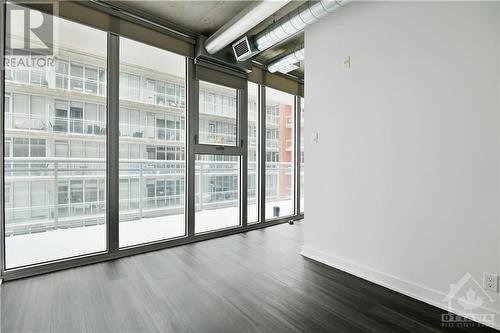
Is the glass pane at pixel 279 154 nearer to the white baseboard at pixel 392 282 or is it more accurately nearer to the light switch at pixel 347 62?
the white baseboard at pixel 392 282

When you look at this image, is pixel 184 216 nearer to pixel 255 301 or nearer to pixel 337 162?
pixel 255 301

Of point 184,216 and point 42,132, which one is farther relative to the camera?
point 184,216

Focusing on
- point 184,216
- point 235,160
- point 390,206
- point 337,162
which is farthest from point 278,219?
point 390,206

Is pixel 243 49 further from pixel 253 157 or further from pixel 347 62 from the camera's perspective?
pixel 253 157

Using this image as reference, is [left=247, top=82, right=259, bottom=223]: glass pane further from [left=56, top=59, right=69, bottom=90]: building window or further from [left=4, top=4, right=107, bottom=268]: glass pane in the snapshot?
[left=56, top=59, right=69, bottom=90]: building window

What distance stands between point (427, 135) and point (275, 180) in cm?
297

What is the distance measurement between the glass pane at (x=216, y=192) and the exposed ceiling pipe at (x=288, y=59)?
1601 mm

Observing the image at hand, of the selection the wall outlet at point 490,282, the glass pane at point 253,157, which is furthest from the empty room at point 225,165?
the glass pane at point 253,157

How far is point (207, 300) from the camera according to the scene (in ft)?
6.32

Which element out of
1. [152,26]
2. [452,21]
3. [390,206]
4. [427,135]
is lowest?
[390,206]

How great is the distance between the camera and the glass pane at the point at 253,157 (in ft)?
13.7

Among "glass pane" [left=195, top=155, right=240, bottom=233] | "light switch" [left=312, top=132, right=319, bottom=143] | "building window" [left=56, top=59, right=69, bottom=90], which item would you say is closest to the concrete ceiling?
"building window" [left=56, top=59, right=69, bottom=90]

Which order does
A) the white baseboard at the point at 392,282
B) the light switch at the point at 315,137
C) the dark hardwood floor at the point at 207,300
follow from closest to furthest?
the dark hardwood floor at the point at 207,300 → the white baseboard at the point at 392,282 → the light switch at the point at 315,137

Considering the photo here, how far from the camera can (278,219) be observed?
441cm
